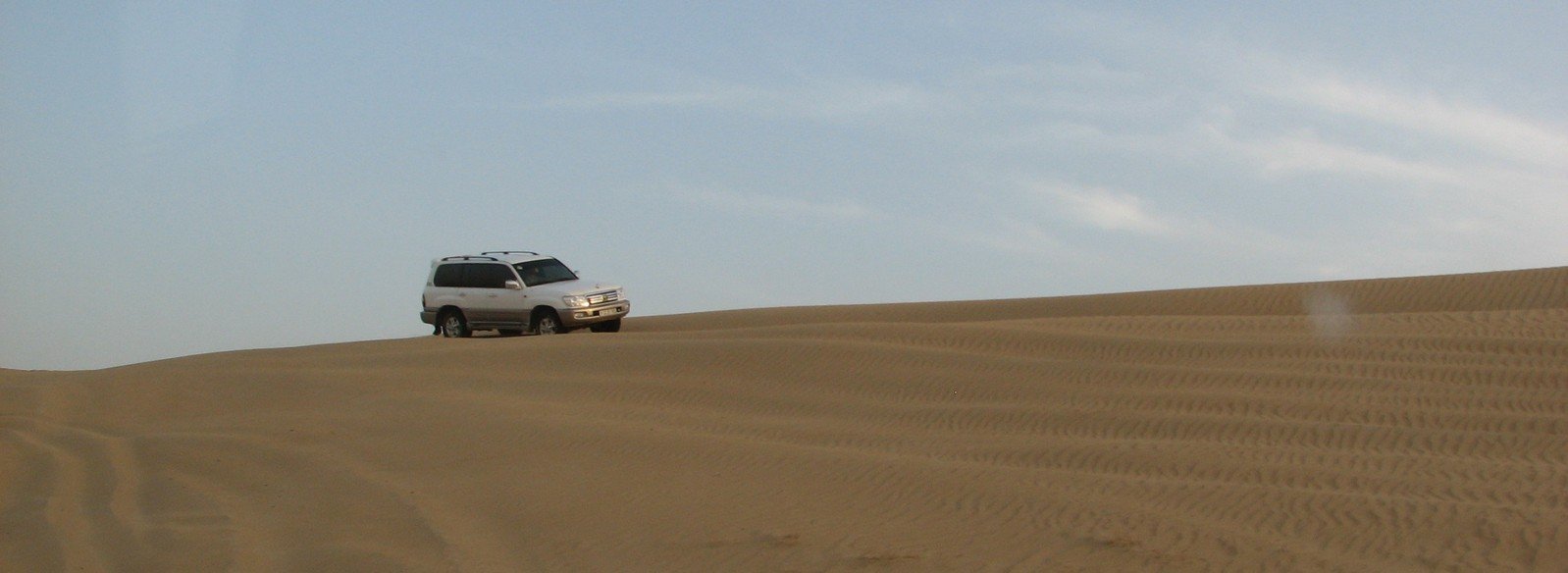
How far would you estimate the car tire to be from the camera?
23.5 m

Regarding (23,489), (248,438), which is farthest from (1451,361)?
(23,489)

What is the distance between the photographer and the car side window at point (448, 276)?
76.9 ft

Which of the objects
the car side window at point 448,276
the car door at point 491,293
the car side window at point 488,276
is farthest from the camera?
the car side window at point 448,276

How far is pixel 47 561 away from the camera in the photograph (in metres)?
7.91

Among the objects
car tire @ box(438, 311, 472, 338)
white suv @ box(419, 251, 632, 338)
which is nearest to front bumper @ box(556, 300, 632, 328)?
white suv @ box(419, 251, 632, 338)

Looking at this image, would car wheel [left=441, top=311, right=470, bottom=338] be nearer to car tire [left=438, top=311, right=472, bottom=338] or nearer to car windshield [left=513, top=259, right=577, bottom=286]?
car tire [left=438, top=311, right=472, bottom=338]

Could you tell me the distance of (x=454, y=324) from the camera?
77.4ft

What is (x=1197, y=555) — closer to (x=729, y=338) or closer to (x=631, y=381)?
(x=631, y=381)

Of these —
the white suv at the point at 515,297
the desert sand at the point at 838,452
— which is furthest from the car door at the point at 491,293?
the desert sand at the point at 838,452

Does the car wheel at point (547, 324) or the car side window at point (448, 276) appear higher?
the car side window at point (448, 276)

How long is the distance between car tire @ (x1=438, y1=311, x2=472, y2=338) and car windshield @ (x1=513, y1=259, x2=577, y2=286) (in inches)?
57.5

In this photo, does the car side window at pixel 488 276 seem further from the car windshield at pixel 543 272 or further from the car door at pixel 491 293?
the car windshield at pixel 543 272

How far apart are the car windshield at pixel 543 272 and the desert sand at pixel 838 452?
4.08 meters

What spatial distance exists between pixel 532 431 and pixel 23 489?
13.4ft
